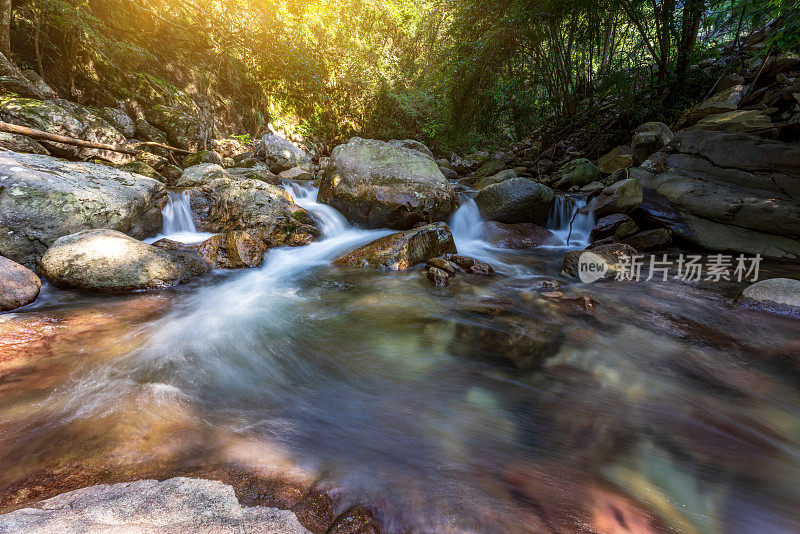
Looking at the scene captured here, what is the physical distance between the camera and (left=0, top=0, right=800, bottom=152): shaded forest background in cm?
875

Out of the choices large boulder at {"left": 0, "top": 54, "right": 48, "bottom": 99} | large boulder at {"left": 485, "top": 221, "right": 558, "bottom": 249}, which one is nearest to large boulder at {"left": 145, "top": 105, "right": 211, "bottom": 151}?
large boulder at {"left": 0, "top": 54, "right": 48, "bottom": 99}

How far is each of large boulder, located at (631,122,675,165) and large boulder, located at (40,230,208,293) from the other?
10.9 m

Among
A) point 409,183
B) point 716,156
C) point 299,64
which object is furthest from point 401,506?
point 299,64

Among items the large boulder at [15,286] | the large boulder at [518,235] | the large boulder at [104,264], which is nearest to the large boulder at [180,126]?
the large boulder at [104,264]

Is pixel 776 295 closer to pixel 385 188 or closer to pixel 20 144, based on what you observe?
pixel 385 188

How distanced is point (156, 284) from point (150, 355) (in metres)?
1.69

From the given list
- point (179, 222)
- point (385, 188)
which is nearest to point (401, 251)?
point (385, 188)

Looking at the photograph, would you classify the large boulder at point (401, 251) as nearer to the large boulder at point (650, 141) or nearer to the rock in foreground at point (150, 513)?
the rock in foreground at point (150, 513)

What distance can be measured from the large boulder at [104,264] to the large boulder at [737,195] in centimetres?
863

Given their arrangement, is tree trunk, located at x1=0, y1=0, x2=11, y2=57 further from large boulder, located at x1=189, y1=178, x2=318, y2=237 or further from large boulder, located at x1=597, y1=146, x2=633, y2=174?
large boulder, located at x1=597, y1=146, x2=633, y2=174

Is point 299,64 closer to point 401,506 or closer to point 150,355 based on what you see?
point 150,355

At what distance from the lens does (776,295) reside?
3613 millimetres

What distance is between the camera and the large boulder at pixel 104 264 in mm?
3424

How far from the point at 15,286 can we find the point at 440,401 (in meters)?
4.15
